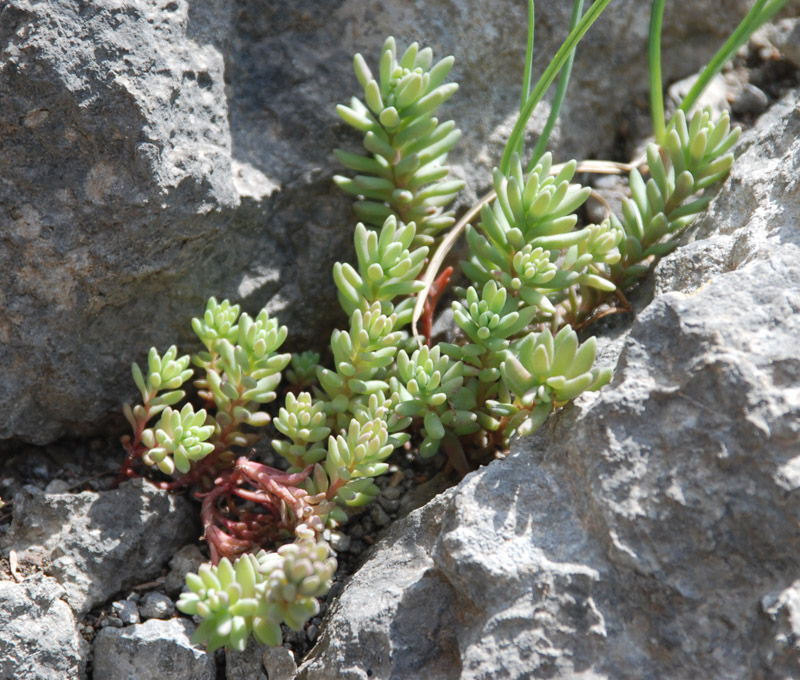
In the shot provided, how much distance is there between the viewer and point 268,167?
2520 mm

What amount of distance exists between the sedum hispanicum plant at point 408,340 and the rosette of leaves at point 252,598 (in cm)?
7

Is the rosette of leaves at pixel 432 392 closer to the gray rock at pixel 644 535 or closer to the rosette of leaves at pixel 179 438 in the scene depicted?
the gray rock at pixel 644 535

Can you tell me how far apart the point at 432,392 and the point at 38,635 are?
1.19 metres

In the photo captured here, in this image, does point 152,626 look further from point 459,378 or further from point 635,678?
point 635,678

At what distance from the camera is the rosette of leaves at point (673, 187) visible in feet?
7.94

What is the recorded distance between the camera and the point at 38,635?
2.00 metres

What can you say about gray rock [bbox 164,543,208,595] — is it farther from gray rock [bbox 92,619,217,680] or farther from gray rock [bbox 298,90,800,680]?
gray rock [bbox 298,90,800,680]

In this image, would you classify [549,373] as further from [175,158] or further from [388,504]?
[175,158]

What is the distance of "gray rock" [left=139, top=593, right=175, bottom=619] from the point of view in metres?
2.15

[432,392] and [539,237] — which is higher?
[539,237]

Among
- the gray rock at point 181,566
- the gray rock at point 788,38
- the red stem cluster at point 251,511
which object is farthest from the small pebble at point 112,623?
the gray rock at point 788,38

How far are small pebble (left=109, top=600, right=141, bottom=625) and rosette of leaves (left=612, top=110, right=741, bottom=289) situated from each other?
1.73m

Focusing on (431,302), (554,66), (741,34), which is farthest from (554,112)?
(431,302)

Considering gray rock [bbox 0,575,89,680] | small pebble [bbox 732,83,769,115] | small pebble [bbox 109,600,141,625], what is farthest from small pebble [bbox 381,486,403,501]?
small pebble [bbox 732,83,769,115]
